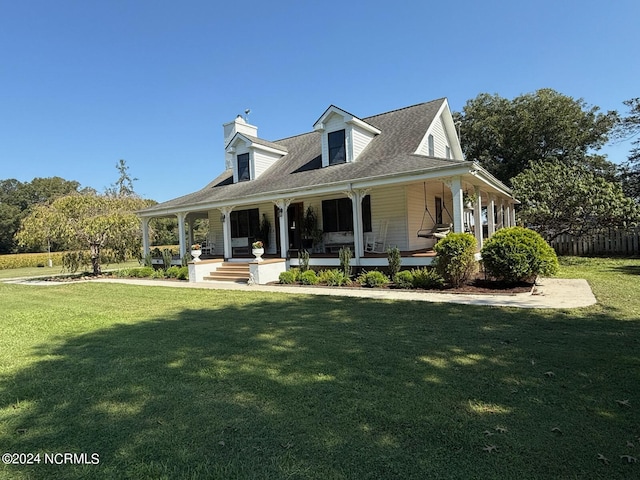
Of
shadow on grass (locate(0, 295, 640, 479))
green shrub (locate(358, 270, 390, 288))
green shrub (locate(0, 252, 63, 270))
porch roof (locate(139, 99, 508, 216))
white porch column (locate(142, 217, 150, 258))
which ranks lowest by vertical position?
shadow on grass (locate(0, 295, 640, 479))

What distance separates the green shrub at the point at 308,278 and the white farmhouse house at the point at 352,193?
106cm

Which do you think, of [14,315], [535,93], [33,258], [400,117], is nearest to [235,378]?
[14,315]

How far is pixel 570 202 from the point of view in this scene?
16469mm

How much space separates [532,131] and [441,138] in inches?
474

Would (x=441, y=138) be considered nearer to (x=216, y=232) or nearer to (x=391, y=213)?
(x=391, y=213)

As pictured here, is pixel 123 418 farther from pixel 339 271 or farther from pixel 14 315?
pixel 339 271

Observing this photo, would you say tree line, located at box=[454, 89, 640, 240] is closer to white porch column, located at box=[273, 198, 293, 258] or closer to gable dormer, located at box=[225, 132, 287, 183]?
white porch column, located at box=[273, 198, 293, 258]

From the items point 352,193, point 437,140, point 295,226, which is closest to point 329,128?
point 352,193

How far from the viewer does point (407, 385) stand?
3.60 m

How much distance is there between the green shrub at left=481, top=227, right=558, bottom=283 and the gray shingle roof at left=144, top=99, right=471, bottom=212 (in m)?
2.54

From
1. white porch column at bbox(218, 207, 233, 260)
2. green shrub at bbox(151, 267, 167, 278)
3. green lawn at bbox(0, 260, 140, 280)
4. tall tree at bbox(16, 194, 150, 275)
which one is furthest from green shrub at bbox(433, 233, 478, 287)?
green lawn at bbox(0, 260, 140, 280)

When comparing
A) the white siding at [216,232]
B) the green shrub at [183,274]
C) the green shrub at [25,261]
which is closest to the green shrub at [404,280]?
the green shrub at [183,274]

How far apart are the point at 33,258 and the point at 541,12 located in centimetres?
4518

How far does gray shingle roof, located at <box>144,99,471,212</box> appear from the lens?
1218cm
